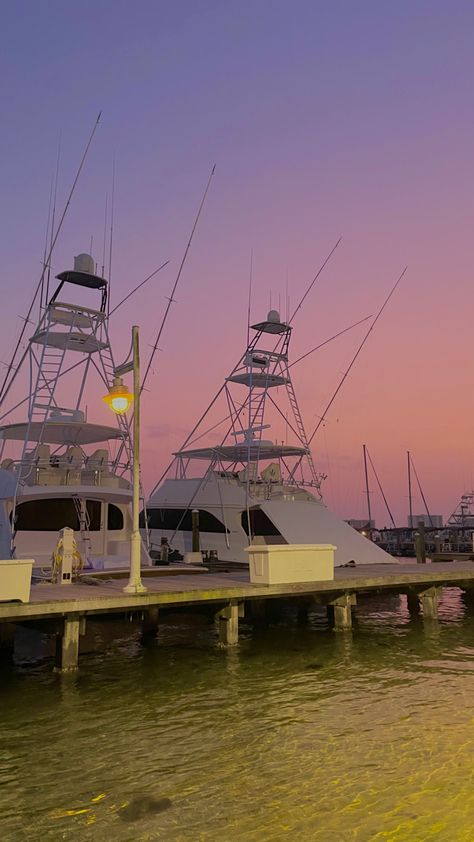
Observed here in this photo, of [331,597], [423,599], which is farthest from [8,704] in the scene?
[423,599]

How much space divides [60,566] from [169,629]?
15.8 ft

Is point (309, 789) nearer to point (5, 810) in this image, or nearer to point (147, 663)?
point (5, 810)

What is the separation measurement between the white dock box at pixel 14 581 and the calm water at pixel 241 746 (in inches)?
69.6

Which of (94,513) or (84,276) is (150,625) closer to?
(94,513)

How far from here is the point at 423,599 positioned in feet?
66.6

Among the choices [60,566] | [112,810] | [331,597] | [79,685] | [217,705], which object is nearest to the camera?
[112,810]

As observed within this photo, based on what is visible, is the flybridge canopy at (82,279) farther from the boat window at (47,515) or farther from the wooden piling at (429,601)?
the wooden piling at (429,601)

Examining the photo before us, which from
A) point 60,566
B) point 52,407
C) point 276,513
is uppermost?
point 52,407

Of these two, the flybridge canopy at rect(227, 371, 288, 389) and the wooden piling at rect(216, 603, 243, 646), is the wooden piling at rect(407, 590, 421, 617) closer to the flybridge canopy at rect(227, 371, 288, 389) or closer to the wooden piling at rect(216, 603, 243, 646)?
the wooden piling at rect(216, 603, 243, 646)

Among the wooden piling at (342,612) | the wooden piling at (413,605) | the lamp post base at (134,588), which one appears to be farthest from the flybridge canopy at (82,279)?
the wooden piling at (413,605)

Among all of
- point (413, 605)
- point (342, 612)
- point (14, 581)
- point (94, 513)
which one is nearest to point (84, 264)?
point (94, 513)

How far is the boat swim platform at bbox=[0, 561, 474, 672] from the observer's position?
40.9ft

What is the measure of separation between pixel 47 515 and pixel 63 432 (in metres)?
2.92

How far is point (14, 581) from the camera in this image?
12039 mm
